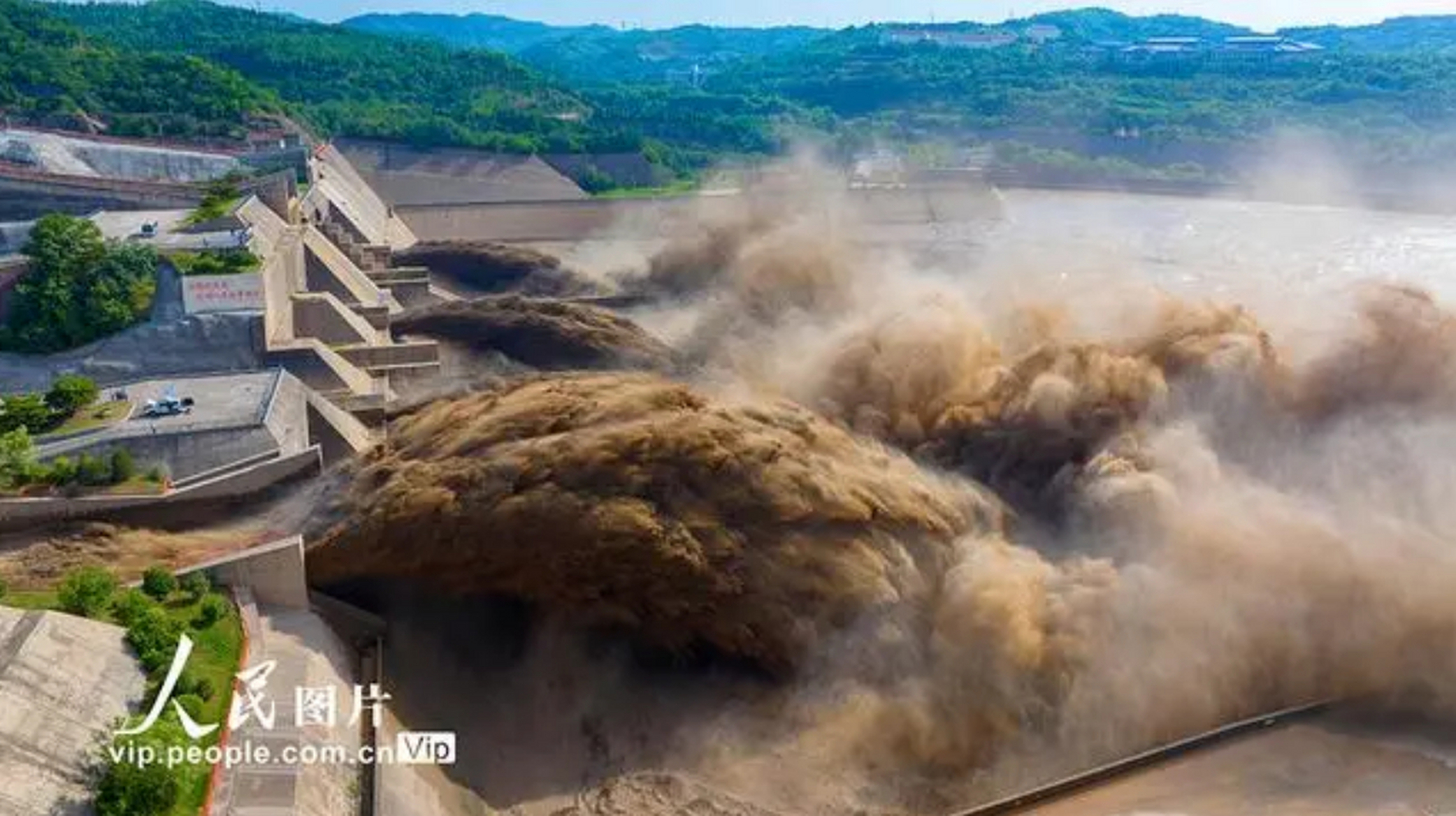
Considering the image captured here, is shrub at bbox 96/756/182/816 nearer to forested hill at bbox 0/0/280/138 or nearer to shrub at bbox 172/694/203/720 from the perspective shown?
shrub at bbox 172/694/203/720

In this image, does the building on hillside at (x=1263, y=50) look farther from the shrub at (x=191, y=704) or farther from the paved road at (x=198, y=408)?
the shrub at (x=191, y=704)

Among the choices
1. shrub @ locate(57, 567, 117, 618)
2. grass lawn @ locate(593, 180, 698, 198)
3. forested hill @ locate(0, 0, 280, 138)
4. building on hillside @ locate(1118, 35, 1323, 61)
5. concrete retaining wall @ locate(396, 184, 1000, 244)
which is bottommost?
grass lawn @ locate(593, 180, 698, 198)

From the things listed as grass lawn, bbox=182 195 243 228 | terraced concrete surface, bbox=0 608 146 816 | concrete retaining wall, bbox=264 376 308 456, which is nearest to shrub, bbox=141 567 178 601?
terraced concrete surface, bbox=0 608 146 816

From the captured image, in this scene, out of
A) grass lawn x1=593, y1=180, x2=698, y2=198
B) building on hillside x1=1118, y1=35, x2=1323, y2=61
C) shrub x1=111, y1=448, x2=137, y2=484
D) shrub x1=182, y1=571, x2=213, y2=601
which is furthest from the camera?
building on hillside x1=1118, y1=35, x2=1323, y2=61

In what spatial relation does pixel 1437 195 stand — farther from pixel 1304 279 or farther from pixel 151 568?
pixel 151 568

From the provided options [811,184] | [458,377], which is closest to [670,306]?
[458,377]

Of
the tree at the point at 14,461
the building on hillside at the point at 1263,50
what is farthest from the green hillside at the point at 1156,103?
the tree at the point at 14,461
